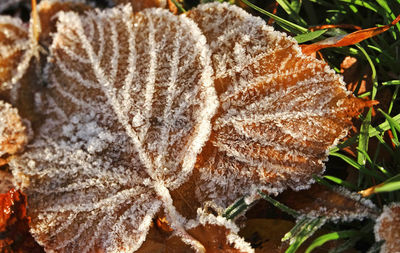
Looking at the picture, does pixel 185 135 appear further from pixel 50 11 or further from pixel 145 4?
pixel 50 11

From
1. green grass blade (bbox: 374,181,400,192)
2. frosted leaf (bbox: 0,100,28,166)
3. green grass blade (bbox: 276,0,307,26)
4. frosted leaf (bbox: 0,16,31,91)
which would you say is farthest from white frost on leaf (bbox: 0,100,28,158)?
Answer: green grass blade (bbox: 374,181,400,192)

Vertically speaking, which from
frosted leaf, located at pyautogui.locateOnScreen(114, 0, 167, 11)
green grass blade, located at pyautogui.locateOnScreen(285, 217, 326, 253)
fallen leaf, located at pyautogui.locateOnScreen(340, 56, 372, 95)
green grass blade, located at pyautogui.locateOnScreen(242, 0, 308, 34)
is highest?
frosted leaf, located at pyautogui.locateOnScreen(114, 0, 167, 11)

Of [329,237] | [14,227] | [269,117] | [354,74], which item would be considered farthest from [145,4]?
[329,237]

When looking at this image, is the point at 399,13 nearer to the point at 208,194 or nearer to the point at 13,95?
the point at 208,194

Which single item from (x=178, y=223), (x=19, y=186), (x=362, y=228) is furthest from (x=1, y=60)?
(x=362, y=228)

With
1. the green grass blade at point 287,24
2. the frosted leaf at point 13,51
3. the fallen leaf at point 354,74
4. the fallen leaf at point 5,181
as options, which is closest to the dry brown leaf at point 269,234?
the fallen leaf at point 354,74

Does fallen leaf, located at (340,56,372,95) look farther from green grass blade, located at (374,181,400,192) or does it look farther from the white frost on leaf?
the white frost on leaf

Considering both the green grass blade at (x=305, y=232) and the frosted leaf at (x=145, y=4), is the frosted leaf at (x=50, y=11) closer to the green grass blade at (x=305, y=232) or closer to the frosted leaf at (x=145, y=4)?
the frosted leaf at (x=145, y=4)
